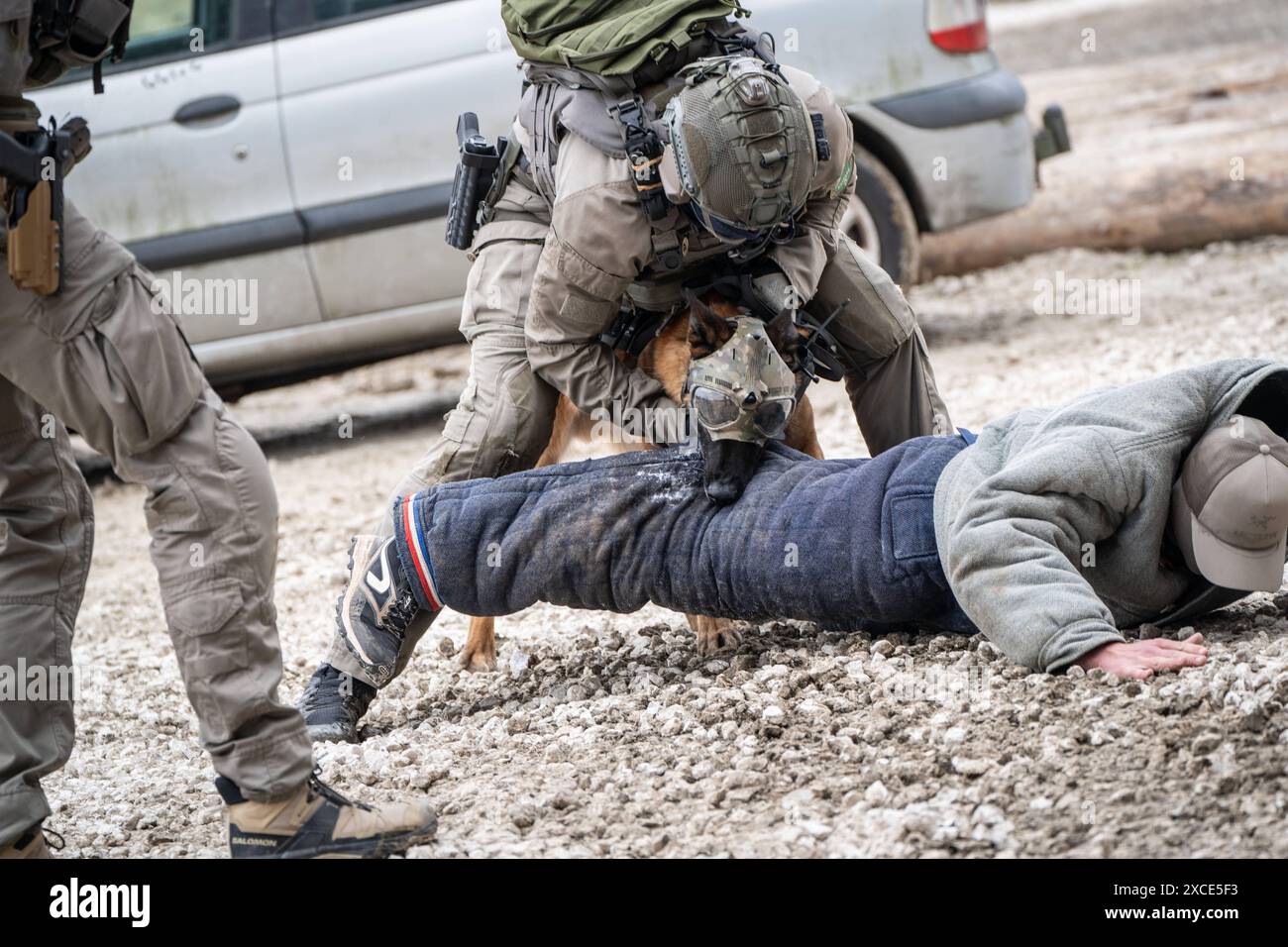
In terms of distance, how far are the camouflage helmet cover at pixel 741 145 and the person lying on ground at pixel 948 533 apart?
0.73 meters

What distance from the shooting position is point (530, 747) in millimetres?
3738

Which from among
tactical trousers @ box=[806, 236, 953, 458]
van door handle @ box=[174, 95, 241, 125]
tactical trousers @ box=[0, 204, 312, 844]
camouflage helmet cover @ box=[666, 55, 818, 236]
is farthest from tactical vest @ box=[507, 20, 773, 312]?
van door handle @ box=[174, 95, 241, 125]

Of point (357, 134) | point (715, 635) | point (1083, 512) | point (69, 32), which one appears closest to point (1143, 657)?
point (1083, 512)

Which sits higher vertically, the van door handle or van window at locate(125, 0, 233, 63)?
van window at locate(125, 0, 233, 63)

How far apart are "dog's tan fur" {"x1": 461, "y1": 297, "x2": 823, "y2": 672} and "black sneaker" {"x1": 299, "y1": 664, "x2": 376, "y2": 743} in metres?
0.48

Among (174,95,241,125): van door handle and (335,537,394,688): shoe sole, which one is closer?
(335,537,394,688): shoe sole

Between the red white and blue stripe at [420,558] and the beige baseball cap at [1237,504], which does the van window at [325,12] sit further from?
the beige baseball cap at [1237,504]

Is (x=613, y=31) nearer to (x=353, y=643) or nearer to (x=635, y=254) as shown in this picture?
(x=635, y=254)

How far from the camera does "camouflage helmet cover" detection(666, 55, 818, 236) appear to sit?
3650 millimetres

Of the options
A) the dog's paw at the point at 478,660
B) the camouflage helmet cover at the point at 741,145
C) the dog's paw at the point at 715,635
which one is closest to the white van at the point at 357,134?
the dog's paw at the point at 478,660

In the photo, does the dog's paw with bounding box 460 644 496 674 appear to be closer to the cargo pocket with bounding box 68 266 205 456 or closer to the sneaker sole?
the sneaker sole

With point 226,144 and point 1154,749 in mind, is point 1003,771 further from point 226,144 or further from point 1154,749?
point 226,144

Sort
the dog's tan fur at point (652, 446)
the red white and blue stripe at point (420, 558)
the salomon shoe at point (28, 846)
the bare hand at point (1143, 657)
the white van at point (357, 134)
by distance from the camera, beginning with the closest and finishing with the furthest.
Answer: the salomon shoe at point (28, 846)
the bare hand at point (1143, 657)
the red white and blue stripe at point (420, 558)
the dog's tan fur at point (652, 446)
the white van at point (357, 134)

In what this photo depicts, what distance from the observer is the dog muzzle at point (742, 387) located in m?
3.86
